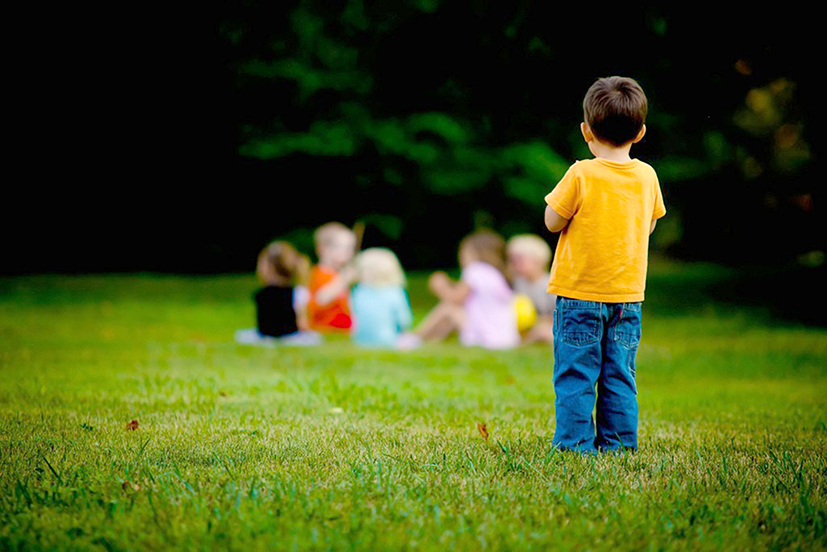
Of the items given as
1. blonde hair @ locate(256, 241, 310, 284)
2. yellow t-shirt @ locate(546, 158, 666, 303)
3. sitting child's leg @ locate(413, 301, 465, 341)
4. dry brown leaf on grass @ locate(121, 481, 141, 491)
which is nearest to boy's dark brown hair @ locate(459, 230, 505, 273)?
sitting child's leg @ locate(413, 301, 465, 341)

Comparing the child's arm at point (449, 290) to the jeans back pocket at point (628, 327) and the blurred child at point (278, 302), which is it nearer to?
the blurred child at point (278, 302)

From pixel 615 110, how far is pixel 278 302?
7.04 m

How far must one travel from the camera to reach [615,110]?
13.3ft

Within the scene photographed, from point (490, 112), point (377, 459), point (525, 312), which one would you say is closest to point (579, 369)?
point (377, 459)

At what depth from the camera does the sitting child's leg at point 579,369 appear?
13.4 ft

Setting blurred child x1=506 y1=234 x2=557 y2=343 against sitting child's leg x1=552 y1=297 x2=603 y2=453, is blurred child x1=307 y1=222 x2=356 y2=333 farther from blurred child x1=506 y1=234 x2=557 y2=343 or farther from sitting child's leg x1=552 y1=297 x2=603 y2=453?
sitting child's leg x1=552 y1=297 x2=603 y2=453

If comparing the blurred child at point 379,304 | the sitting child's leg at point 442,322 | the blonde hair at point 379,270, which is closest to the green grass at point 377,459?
the blurred child at point 379,304

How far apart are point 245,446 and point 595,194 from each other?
6.50 feet

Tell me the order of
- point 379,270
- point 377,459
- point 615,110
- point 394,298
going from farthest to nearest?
point 379,270, point 394,298, point 615,110, point 377,459

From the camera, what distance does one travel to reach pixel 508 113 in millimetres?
6242

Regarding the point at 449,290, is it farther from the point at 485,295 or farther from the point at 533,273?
the point at 533,273

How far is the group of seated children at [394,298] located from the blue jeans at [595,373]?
577cm

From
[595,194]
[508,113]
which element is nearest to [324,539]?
[595,194]

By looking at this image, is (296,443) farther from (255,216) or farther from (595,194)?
(255,216)
